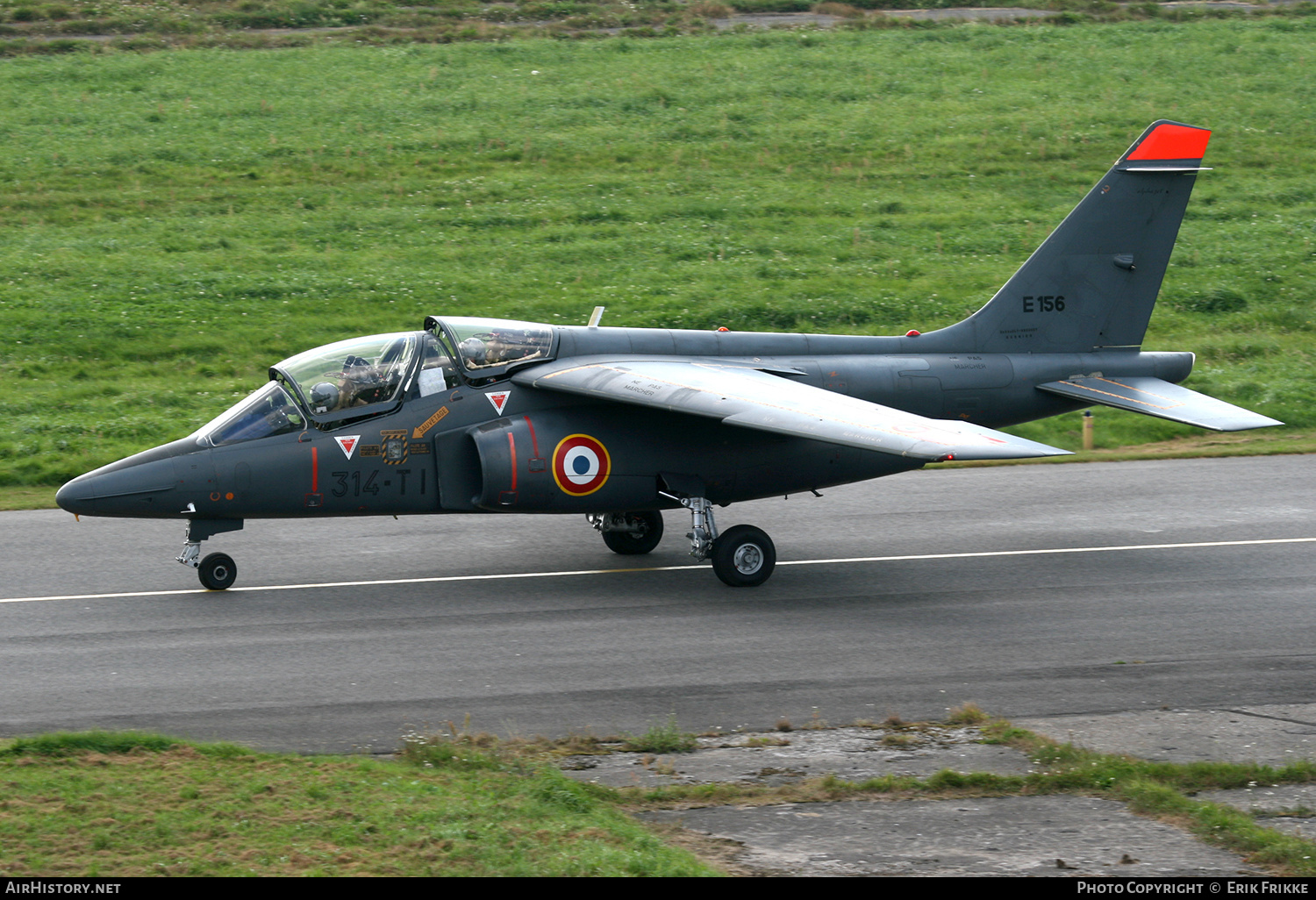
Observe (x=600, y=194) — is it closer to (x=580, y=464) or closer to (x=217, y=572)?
(x=580, y=464)

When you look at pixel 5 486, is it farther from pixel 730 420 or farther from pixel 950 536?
pixel 950 536

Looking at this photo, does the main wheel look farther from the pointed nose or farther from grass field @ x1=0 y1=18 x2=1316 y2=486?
grass field @ x1=0 y1=18 x2=1316 y2=486

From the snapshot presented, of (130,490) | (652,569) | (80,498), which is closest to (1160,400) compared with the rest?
(652,569)

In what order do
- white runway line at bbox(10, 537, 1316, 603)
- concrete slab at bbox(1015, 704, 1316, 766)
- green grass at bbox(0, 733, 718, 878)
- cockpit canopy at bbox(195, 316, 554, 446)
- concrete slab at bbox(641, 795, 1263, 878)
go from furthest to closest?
white runway line at bbox(10, 537, 1316, 603) < cockpit canopy at bbox(195, 316, 554, 446) < concrete slab at bbox(1015, 704, 1316, 766) < concrete slab at bbox(641, 795, 1263, 878) < green grass at bbox(0, 733, 718, 878)

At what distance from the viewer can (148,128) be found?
37.9 metres

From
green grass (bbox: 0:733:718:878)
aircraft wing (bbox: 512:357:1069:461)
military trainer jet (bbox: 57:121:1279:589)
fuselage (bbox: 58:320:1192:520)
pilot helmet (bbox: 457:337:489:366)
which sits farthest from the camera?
pilot helmet (bbox: 457:337:489:366)

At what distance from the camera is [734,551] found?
1423cm

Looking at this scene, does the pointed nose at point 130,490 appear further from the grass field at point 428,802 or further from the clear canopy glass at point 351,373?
the grass field at point 428,802

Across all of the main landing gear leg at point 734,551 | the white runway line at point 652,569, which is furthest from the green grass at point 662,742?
the white runway line at point 652,569

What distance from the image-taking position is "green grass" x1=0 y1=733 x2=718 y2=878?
703 cm

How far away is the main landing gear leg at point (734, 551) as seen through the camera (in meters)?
14.2

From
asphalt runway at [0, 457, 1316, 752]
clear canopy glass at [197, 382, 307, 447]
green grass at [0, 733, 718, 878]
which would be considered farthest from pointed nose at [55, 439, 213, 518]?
green grass at [0, 733, 718, 878]

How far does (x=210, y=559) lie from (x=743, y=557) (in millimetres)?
5804

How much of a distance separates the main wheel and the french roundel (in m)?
1.48
